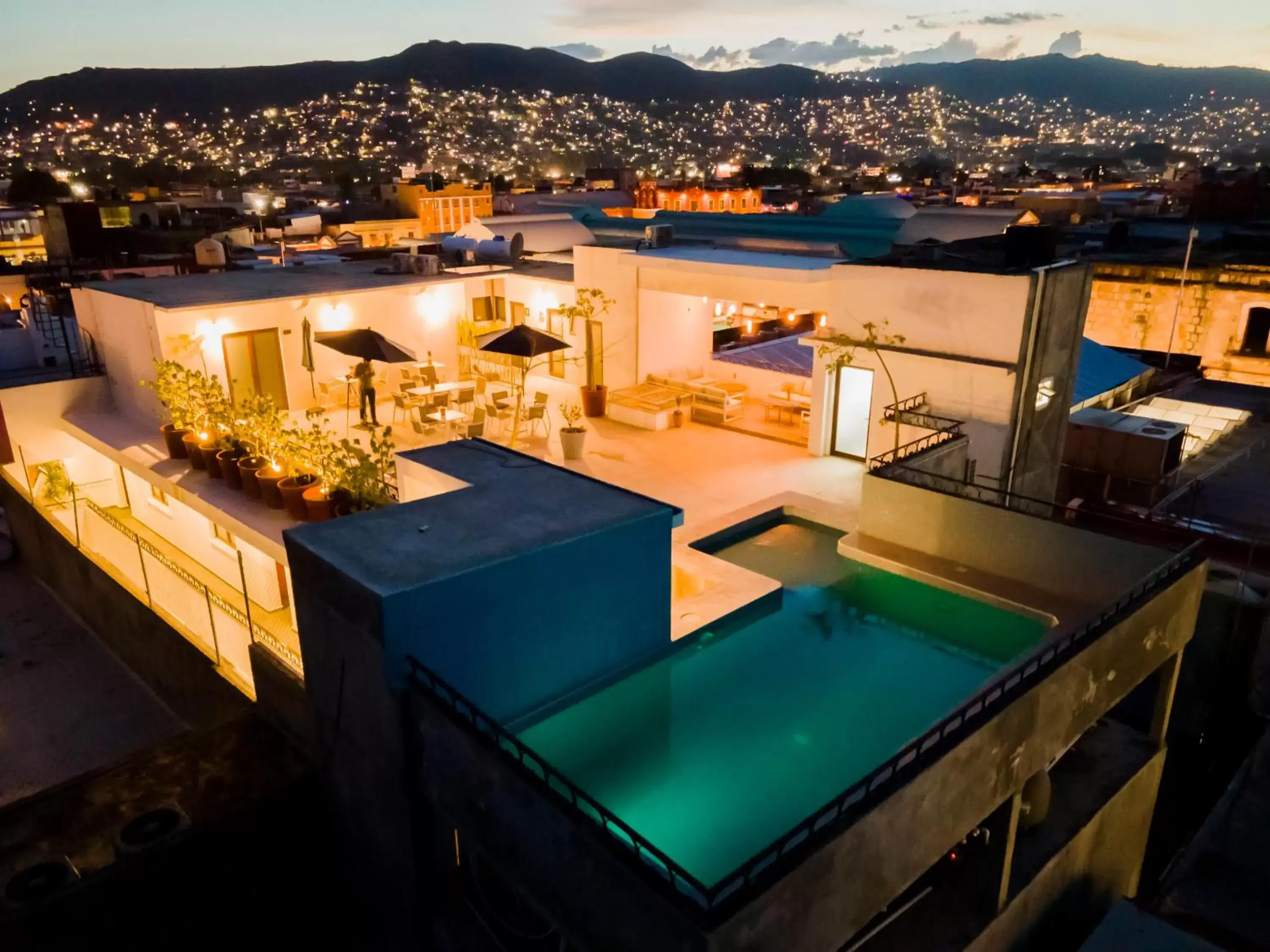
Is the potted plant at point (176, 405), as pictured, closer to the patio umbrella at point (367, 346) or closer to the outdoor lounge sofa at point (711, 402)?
the patio umbrella at point (367, 346)

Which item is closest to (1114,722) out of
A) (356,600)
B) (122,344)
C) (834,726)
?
(834,726)

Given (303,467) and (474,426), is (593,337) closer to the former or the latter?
(474,426)

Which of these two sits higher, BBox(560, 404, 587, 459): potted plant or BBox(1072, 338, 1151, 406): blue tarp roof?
BBox(1072, 338, 1151, 406): blue tarp roof

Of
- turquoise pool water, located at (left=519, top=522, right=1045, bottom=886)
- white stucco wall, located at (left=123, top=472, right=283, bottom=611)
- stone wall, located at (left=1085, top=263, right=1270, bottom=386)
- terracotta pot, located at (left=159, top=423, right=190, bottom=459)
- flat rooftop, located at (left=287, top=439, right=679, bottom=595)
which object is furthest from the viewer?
stone wall, located at (left=1085, top=263, right=1270, bottom=386)

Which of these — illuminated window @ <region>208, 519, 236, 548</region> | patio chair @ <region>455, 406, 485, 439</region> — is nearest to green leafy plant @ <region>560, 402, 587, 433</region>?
patio chair @ <region>455, 406, 485, 439</region>

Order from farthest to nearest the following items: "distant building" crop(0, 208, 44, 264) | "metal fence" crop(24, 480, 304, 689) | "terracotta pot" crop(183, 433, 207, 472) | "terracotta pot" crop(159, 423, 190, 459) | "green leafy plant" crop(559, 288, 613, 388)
Answer: "distant building" crop(0, 208, 44, 264) < "green leafy plant" crop(559, 288, 613, 388) < "terracotta pot" crop(159, 423, 190, 459) < "terracotta pot" crop(183, 433, 207, 472) < "metal fence" crop(24, 480, 304, 689)

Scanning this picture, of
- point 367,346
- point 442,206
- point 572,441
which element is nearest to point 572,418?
point 572,441

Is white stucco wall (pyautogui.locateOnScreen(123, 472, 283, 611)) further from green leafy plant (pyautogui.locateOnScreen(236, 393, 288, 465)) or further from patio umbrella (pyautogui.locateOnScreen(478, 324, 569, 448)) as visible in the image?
patio umbrella (pyautogui.locateOnScreen(478, 324, 569, 448))
